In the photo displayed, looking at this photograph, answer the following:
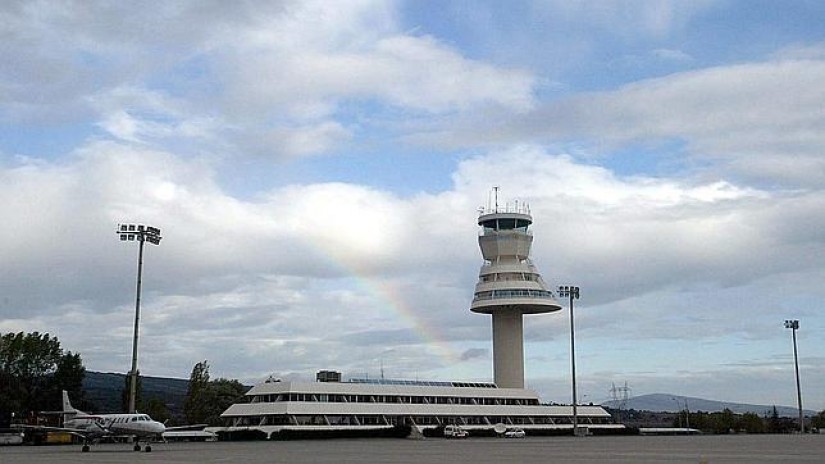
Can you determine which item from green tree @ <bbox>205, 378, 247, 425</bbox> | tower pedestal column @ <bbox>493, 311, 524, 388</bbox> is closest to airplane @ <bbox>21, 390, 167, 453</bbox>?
green tree @ <bbox>205, 378, 247, 425</bbox>

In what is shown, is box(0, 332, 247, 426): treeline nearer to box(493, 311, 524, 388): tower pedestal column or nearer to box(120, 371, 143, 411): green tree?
box(120, 371, 143, 411): green tree

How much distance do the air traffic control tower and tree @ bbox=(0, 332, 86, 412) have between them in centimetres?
5729

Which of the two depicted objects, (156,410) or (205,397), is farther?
(156,410)

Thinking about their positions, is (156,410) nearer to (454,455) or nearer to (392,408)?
(392,408)

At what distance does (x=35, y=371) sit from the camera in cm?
11712

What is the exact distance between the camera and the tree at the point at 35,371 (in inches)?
A: 4478

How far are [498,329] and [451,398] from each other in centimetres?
1695

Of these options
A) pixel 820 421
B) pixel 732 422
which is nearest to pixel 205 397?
pixel 732 422

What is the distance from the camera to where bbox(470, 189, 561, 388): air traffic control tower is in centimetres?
13500

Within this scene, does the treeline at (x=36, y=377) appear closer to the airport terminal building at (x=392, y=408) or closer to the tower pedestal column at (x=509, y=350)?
the airport terminal building at (x=392, y=408)

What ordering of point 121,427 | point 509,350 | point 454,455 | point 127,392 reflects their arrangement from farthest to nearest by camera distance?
point 509,350
point 127,392
point 121,427
point 454,455

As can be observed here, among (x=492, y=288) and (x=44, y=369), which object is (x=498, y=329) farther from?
(x=44, y=369)

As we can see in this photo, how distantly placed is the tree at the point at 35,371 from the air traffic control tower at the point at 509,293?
57.3 metres

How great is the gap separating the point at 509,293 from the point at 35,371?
A: 213ft
